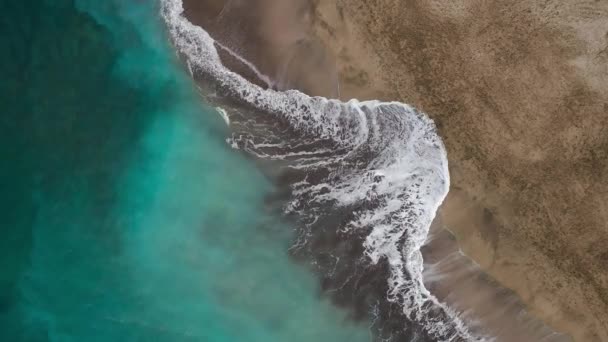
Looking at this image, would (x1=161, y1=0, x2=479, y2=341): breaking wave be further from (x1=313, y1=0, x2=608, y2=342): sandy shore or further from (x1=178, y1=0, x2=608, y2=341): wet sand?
(x1=313, y1=0, x2=608, y2=342): sandy shore

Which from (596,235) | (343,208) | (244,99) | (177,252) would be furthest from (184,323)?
(596,235)

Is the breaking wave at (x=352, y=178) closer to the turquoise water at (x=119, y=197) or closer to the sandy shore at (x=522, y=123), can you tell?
the turquoise water at (x=119, y=197)

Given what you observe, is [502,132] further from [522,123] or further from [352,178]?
[352,178]

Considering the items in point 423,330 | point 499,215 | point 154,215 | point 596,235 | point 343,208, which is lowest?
point 423,330

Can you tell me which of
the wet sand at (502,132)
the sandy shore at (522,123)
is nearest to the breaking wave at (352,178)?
the wet sand at (502,132)

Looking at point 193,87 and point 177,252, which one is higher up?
point 193,87

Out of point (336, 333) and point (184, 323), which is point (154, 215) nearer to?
point (184, 323)

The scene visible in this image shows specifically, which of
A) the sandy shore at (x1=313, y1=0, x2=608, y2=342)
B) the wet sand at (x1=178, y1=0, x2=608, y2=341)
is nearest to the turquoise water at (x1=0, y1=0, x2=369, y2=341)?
the wet sand at (x1=178, y1=0, x2=608, y2=341)
